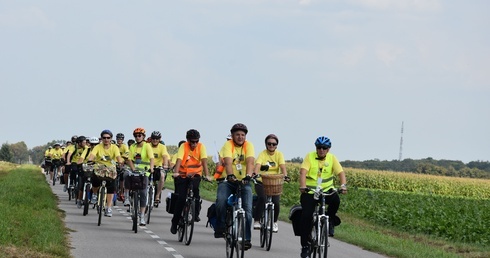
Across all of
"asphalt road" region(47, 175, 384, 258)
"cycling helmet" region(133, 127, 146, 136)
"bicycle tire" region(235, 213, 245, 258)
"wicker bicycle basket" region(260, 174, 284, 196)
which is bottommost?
"asphalt road" region(47, 175, 384, 258)

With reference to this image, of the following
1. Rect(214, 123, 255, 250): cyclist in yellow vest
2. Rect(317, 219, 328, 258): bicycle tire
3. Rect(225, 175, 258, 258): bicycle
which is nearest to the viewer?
Rect(317, 219, 328, 258): bicycle tire

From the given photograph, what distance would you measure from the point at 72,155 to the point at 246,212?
1796 centimetres

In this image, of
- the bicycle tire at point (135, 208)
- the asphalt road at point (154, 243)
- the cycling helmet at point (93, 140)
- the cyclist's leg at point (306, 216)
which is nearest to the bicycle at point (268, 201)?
the asphalt road at point (154, 243)

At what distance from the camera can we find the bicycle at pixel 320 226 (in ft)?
46.9

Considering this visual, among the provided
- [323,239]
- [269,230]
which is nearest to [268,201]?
[269,230]

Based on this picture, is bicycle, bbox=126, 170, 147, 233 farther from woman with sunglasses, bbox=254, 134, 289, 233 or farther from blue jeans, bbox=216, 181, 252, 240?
blue jeans, bbox=216, 181, 252, 240

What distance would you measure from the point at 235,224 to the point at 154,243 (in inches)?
129

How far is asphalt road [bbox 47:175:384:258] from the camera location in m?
16.3

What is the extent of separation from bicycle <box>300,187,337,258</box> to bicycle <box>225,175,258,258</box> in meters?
1.07

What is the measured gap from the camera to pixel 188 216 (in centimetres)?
1798

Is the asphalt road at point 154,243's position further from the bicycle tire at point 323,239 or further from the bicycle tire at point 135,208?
the bicycle tire at point 323,239

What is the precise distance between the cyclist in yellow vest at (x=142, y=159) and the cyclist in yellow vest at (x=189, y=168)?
2930 millimetres

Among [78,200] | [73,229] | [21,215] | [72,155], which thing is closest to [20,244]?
[73,229]

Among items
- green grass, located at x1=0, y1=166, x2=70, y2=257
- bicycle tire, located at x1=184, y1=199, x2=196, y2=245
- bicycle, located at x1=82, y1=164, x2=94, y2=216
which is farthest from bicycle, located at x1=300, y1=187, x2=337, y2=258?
bicycle, located at x1=82, y1=164, x2=94, y2=216
